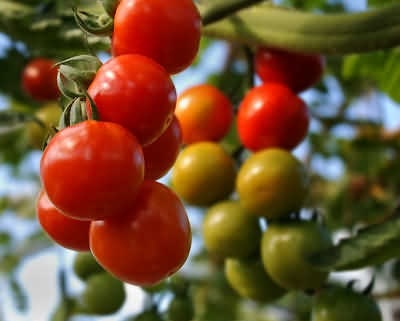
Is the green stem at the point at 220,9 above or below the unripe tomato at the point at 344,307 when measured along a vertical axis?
above

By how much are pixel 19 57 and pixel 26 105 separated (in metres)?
0.10

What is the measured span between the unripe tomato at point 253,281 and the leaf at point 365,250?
0.51ft

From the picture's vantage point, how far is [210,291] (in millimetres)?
1462

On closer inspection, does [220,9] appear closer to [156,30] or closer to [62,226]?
[156,30]

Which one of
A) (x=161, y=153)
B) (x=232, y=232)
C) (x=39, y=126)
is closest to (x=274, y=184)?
(x=232, y=232)

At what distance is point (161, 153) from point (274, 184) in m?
0.30

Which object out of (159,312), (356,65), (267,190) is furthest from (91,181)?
(356,65)

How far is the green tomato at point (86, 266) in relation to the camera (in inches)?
40.0

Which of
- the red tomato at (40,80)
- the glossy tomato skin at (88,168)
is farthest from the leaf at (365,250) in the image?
the red tomato at (40,80)

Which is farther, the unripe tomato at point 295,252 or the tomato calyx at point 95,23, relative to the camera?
the unripe tomato at point 295,252

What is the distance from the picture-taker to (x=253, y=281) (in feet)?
2.85

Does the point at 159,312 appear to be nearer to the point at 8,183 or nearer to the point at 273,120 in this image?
the point at 273,120

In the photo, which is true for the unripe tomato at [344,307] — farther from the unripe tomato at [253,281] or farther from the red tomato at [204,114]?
the red tomato at [204,114]

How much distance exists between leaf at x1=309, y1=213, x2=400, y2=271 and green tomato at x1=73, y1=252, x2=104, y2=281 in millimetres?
408
